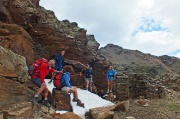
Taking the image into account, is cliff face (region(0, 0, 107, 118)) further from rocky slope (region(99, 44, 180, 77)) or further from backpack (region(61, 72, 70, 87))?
rocky slope (region(99, 44, 180, 77))

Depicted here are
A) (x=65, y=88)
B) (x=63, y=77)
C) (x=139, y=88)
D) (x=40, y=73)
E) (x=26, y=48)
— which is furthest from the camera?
(x=139, y=88)

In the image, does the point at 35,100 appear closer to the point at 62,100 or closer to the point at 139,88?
the point at 62,100

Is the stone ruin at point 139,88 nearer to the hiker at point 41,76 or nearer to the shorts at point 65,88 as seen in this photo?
the shorts at point 65,88

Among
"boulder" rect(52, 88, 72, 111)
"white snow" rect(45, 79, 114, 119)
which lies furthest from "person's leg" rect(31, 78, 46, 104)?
"white snow" rect(45, 79, 114, 119)

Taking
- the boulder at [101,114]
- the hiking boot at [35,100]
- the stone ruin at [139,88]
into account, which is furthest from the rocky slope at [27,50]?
the stone ruin at [139,88]

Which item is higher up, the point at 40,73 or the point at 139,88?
the point at 139,88

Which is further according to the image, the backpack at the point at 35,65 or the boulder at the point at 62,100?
the boulder at the point at 62,100

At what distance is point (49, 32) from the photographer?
22641 millimetres

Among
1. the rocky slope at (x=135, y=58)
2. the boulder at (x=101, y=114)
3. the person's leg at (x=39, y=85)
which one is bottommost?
the boulder at (x=101, y=114)

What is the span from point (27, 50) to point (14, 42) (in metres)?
1.70

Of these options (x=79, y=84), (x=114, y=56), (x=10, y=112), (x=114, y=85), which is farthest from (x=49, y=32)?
(x=114, y=56)

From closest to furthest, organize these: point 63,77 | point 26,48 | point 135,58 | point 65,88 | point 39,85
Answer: point 39,85, point 63,77, point 65,88, point 26,48, point 135,58

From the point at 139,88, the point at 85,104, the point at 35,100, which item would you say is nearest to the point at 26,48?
the point at 85,104

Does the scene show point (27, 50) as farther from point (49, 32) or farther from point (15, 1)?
point (15, 1)
